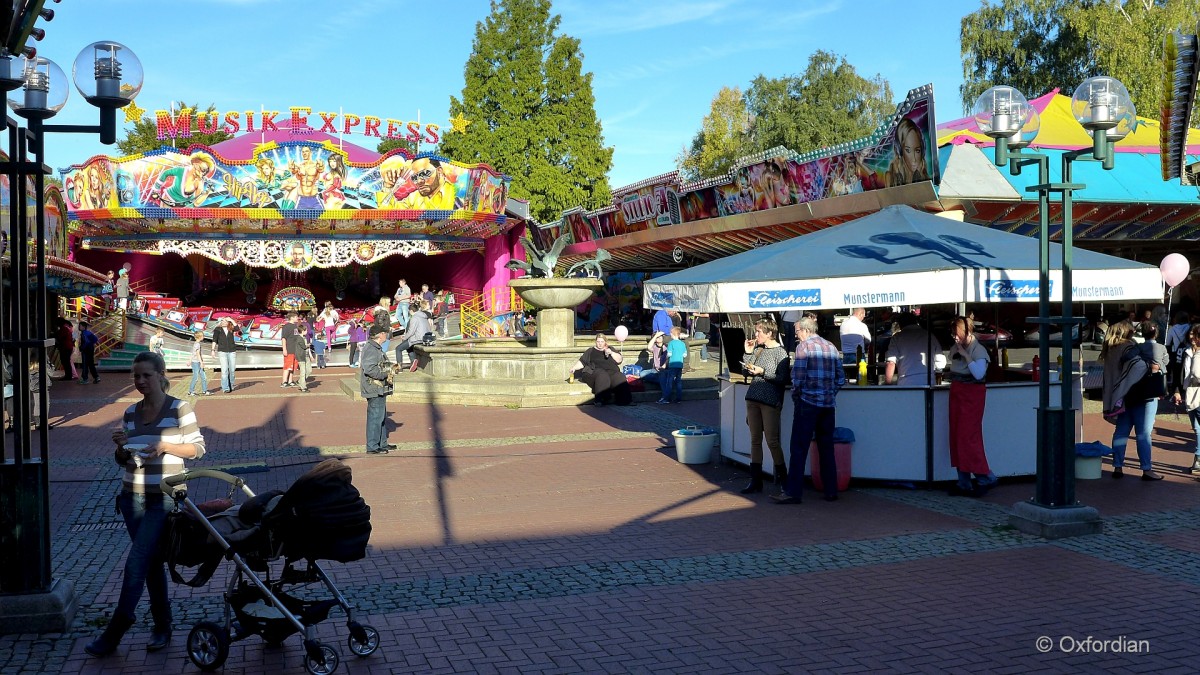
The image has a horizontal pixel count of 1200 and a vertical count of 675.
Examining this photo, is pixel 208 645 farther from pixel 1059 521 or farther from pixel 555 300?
pixel 555 300

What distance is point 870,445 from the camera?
9.52 metres

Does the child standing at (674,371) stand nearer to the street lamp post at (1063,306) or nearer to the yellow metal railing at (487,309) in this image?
the street lamp post at (1063,306)

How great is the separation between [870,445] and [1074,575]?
3.06m

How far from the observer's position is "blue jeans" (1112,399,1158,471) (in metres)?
9.69

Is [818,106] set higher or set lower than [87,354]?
higher

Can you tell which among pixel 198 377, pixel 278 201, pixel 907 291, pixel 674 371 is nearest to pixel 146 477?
pixel 907 291

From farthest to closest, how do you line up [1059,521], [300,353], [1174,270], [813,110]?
[813,110] → [300,353] → [1174,270] → [1059,521]

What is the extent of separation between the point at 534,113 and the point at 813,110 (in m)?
13.6

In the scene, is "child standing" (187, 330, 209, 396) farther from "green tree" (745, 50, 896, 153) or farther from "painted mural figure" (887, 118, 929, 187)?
"green tree" (745, 50, 896, 153)

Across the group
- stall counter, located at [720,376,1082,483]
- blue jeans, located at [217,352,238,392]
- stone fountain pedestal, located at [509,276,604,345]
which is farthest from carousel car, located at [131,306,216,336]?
stall counter, located at [720,376,1082,483]

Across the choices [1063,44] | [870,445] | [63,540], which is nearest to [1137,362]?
[870,445]

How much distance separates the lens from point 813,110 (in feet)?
158

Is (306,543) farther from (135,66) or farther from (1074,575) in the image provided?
(1074,575)

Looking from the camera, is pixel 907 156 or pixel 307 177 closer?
pixel 907 156
